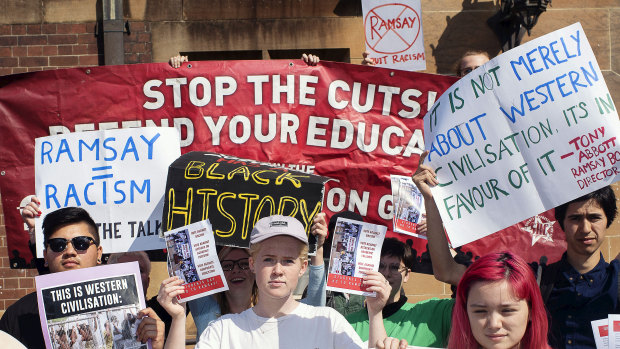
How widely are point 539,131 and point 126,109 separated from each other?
2.48m

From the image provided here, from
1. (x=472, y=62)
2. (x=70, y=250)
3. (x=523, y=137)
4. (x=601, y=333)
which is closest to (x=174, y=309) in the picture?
(x=70, y=250)

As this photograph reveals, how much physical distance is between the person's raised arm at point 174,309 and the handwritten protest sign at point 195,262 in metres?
0.12

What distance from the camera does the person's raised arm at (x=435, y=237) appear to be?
→ 154 inches

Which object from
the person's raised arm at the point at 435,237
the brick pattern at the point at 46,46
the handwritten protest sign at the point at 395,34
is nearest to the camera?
the person's raised arm at the point at 435,237

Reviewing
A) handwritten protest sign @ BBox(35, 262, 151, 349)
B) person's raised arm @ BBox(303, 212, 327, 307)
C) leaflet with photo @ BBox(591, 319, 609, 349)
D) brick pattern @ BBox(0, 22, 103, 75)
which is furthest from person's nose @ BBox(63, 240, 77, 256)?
brick pattern @ BBox(0, 22, 103, 75)

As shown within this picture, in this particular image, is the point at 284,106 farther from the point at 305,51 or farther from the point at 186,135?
the point at 305,51

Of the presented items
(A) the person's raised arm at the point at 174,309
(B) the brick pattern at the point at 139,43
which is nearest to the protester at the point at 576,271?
(A) the person's raised arm at the point at 174,309

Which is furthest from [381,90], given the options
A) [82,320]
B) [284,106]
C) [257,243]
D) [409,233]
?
[82,320]

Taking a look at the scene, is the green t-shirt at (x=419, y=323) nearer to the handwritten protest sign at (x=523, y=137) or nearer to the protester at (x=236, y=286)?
the protester at (x=236, y=286)

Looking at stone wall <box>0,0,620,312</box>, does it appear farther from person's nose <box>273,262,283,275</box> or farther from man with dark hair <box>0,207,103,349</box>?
person's nose <box>273,262,283,275</box>

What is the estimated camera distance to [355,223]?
361cm

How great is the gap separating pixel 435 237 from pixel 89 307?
1664mm

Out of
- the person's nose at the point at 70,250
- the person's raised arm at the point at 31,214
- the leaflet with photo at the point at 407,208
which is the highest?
the person's raised arm at the point at 31,214

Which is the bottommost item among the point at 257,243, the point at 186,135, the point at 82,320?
the point at 82,320
